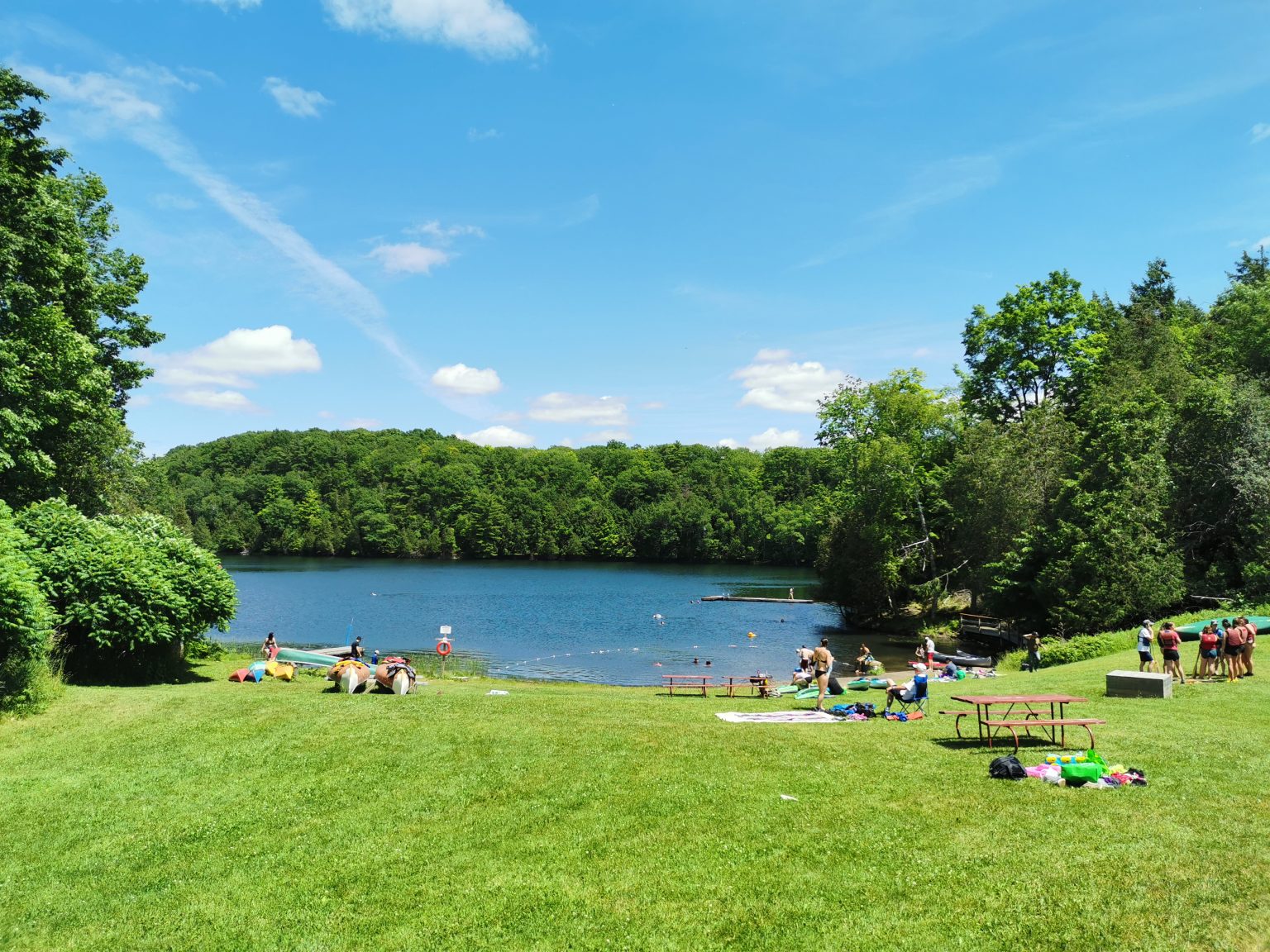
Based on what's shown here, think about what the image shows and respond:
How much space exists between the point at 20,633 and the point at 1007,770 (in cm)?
1777

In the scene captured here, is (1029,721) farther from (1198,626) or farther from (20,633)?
(20,633)

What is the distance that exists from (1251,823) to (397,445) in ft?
551

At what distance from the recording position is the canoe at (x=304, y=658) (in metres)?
32.3

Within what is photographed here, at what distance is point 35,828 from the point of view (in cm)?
1064

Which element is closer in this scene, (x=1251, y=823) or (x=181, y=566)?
(x=1251, y=823)

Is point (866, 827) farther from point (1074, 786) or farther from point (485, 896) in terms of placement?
point (485, 896)

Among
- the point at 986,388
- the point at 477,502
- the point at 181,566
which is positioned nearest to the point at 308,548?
the point at 477,502

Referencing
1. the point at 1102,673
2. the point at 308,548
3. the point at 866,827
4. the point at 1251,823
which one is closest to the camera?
the point at 1251,823

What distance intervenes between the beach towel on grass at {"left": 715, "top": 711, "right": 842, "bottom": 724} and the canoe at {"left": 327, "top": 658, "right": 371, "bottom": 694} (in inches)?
378

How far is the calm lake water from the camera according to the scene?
4166cm

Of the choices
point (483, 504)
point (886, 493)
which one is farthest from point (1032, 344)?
point (483, 504)

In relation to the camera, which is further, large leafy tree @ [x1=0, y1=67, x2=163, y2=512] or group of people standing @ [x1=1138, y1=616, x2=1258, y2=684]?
large leafy tree @ [x1=0, y1=67, x2=163, y2=512]

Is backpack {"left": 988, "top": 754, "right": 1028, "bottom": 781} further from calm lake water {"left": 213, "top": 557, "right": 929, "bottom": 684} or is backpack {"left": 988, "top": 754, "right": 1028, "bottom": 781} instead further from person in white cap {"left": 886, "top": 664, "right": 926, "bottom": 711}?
calm lake water {"left": 213, "top": 557, "right": 929, "bottom": 684}

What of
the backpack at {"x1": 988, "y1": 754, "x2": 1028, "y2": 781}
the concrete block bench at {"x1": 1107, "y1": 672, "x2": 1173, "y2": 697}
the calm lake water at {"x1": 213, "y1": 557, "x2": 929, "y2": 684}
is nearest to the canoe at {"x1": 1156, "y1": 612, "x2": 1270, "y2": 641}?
the concrete block bench at {"x1": 1107, "y1": 672, "x2": 1173, "y2": 697}
